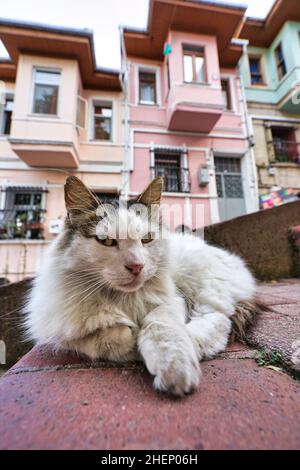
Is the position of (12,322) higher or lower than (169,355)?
lower

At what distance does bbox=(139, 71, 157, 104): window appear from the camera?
338 inches

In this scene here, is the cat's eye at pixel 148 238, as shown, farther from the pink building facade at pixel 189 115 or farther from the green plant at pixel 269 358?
the pink building facade at pixel 189 115

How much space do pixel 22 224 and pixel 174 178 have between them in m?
5.16

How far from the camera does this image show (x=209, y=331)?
3.68ft

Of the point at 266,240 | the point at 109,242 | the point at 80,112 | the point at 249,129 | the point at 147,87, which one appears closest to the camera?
the point at 109,242

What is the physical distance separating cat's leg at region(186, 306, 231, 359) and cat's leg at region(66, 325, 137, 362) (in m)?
0.29

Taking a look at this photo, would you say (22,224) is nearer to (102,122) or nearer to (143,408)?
(102,122)

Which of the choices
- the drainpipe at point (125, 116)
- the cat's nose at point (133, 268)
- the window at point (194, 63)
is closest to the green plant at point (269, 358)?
the cat's nose at point (133, 268)

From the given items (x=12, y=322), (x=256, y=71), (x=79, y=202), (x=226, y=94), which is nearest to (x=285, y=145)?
(x=226, y=94)

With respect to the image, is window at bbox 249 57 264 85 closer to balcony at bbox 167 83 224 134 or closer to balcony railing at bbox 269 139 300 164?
balcony railing at bbox 269 139 300 164

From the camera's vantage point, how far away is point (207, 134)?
8.25m

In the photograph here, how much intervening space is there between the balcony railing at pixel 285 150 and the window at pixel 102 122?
19.9 ft

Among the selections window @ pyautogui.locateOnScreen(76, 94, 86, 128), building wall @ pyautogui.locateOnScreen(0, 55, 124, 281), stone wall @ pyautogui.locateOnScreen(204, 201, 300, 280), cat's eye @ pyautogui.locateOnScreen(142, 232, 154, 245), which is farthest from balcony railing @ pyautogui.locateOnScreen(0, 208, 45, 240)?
cat's eye @ pyautogui.locateOnScreen(142, 232, 154, 245)

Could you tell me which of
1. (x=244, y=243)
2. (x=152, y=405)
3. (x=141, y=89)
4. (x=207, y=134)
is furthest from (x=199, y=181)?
(x=152, y=405)
